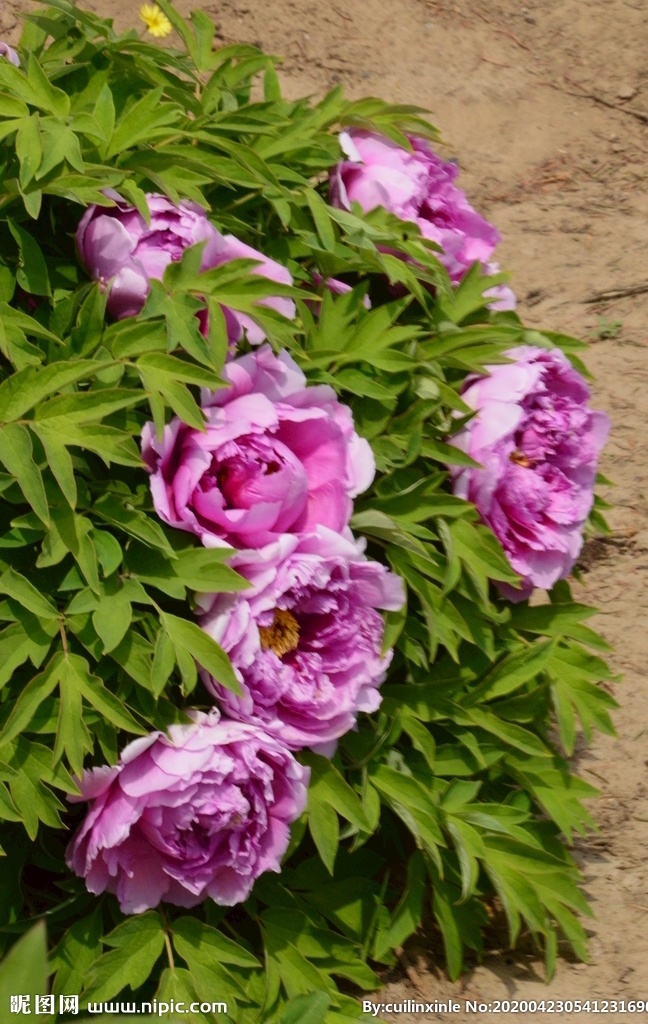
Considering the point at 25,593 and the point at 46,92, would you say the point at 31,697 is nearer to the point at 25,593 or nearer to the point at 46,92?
the point at 25,593

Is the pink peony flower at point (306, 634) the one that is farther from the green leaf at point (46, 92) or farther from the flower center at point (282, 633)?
the green leaf at point (46, 92)

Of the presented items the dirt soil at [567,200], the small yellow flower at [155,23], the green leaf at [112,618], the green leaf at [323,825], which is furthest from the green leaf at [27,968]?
the small yellow flower at [155,23]

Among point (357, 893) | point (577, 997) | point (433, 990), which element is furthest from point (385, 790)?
point (577, 997)

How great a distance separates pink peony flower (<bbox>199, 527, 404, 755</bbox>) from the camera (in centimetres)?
128

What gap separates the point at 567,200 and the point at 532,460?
1.82m

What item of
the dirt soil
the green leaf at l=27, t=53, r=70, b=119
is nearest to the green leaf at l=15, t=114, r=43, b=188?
the green leaf at l=27, t=53, r=70, b=119

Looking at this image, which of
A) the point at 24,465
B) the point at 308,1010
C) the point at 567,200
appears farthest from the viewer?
the point at 567,200

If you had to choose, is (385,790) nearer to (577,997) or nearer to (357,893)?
(357,893)

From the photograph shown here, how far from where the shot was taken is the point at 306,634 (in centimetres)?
137

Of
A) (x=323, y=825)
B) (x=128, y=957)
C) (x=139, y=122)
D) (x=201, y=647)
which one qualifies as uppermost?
(x=139, y=122)

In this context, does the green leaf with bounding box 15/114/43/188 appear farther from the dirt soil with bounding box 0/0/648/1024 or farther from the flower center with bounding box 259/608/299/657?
the dirt soil with bounding box 0/0/648/1024

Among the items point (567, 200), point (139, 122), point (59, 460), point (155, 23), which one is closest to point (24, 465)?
point (59, 460)

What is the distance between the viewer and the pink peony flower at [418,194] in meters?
1.67

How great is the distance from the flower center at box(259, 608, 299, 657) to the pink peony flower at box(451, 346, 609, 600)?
36 cm
